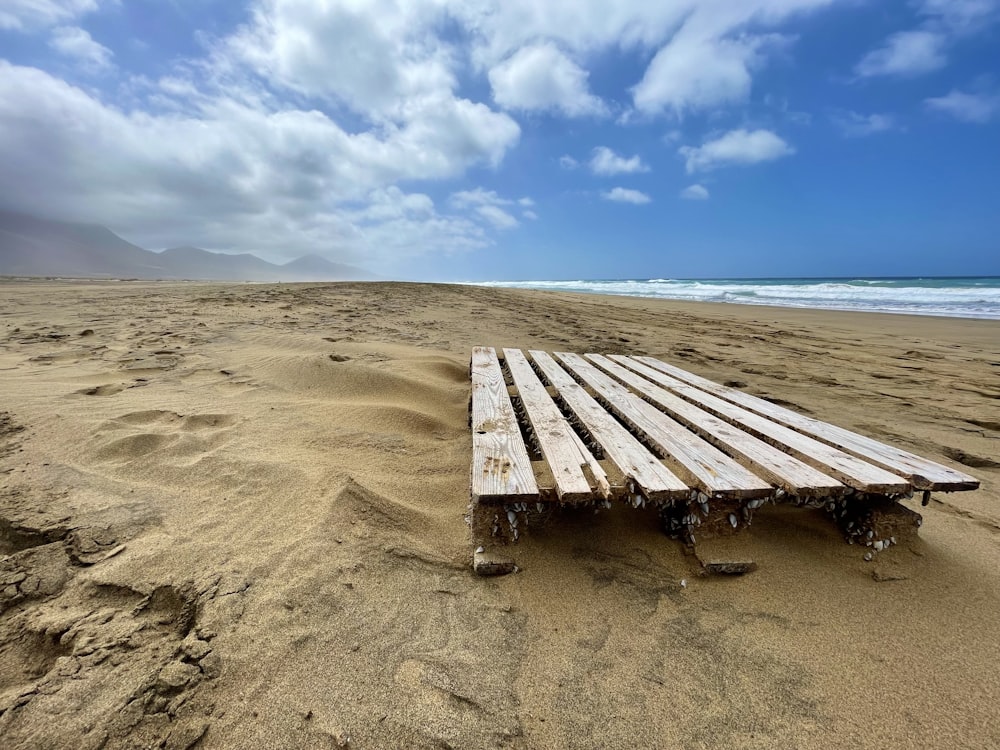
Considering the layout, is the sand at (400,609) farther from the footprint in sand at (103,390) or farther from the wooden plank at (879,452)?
the wooden plank at (879,452)

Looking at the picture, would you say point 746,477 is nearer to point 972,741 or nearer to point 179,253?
point 972,741

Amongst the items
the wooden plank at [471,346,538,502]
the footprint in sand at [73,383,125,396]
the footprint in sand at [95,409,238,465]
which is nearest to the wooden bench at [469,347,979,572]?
the wooden plank at [471,346,538,502]

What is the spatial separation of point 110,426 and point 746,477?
3.29m

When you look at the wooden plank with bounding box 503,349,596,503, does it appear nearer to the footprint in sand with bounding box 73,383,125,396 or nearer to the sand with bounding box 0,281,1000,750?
the sand with bounding box 0,281,1000,750

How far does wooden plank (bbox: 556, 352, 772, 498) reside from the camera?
154 cm

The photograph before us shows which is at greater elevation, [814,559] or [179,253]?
[179,253]

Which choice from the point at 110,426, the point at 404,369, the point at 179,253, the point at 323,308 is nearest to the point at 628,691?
the point at 110,426

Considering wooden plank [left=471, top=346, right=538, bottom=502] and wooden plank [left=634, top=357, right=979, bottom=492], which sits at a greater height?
wooden plank [left=471, top=346, right=538, bottom=502]

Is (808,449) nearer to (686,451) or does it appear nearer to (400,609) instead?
(686,451)

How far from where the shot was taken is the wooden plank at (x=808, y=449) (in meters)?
1.56

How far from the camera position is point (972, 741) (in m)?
1.07

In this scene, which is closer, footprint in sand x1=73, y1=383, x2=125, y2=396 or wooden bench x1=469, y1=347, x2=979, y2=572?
wooden bench x1=469, y1=347, x2=979, y2=572

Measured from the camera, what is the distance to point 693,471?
166cm

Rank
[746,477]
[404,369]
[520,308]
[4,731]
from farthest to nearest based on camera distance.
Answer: [520,308]
[404,369]
[746,477]
[4,731]
